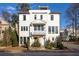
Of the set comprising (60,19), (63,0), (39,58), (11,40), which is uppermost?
(63,0)

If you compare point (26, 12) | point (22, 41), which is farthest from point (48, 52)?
point (26, 12)

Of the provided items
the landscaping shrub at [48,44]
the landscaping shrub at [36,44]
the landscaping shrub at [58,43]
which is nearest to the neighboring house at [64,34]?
the landscaping shrub at [58,43]

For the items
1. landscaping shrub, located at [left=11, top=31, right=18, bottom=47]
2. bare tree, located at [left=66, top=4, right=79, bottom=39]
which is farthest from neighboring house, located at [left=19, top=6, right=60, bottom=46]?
bare tree, located at [left=66, top=4, right=79, bottom=39]

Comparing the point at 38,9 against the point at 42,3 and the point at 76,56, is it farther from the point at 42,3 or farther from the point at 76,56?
the point at 76,56

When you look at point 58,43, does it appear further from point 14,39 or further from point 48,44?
point 14,39

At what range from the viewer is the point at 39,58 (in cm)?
622

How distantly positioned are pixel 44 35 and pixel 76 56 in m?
0.86

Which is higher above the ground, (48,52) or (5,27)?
(5,27)

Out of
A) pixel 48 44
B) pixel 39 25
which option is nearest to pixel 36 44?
pixel 48 44

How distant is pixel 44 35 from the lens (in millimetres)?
6359

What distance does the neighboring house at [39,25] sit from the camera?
248 inches

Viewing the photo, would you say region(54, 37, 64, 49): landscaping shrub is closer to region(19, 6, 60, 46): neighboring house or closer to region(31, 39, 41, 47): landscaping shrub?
region(19, 6, 60, 46): neighboring house

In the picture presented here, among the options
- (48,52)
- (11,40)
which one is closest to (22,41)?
(11,40)

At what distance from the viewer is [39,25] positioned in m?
6.34
